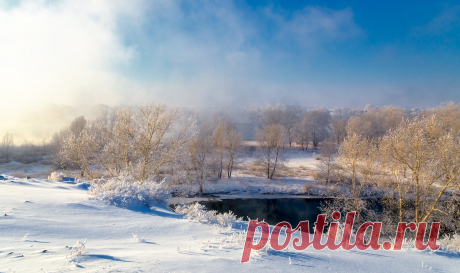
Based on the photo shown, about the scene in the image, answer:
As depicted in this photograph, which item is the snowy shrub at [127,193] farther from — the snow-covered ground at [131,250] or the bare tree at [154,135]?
the bare tree at [154,135]

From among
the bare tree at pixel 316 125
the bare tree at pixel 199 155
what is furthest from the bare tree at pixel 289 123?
the bare tree at pixel 199 155

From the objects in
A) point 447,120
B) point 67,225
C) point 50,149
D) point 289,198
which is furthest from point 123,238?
point 50,149

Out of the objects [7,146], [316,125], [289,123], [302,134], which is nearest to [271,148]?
[302,134]

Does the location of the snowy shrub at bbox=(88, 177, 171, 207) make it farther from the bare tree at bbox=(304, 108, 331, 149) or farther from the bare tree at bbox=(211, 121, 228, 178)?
the bare tree at bbox=(304, 108, 331, 149)

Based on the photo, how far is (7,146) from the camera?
3497cm

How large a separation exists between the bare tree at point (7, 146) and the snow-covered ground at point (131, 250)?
42.8 meters

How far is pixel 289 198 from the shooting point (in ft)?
78.8

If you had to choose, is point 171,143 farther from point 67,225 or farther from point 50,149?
point 50,149

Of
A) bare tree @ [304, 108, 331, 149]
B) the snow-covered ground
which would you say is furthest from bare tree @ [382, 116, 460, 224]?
bare tree @ [304, 108, 331, 149]

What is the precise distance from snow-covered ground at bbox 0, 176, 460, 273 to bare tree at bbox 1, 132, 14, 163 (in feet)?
141

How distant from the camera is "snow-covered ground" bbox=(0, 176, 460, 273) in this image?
274cm

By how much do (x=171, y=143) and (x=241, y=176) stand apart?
19118mm

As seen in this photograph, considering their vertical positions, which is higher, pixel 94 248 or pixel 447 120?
pixel 447 120

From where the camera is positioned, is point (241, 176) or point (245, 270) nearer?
point (245, 270)
